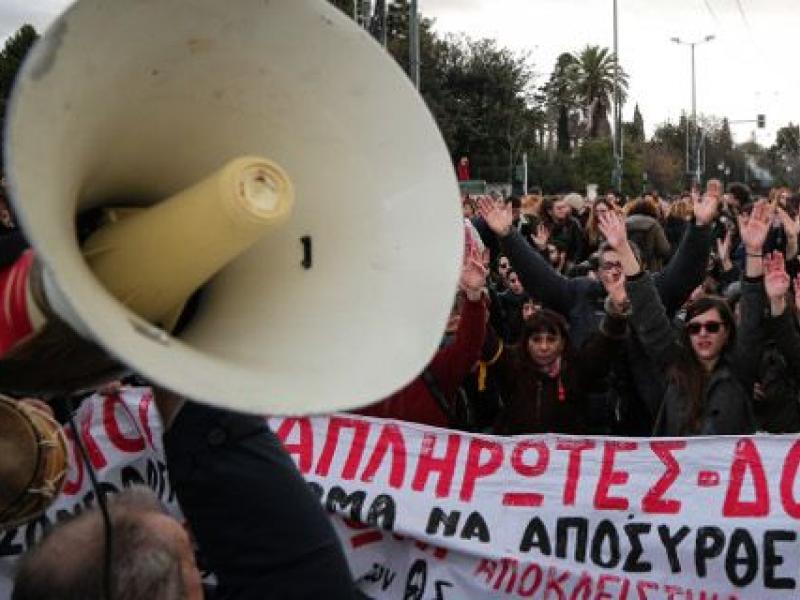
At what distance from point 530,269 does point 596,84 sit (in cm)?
6864

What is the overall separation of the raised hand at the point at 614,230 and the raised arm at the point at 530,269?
2.30 ft

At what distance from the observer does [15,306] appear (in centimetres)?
105

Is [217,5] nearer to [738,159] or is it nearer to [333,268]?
[333,268]

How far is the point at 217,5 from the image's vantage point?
1.23 m

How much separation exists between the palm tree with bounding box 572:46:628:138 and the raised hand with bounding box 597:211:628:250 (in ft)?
222

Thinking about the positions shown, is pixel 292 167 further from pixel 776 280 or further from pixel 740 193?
pixel 740 193

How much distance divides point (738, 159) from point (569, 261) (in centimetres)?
7401

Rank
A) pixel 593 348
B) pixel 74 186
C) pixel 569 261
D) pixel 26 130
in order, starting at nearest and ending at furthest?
pixel 26 130 < pixel 74 186 < pixel 593 348 < pixel 569 261

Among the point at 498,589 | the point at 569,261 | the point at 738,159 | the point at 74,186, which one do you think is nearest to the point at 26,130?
the point at 74,186

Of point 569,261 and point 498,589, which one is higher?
point 569,261

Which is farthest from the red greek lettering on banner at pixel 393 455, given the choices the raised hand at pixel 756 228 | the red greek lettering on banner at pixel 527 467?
the raised hand at pixel 756 228

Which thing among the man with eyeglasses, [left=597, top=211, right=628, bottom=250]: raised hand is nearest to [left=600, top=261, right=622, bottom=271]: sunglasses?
the man with eyeglasses

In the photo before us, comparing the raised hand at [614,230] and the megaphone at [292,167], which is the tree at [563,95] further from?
the megaphone at [292,167]

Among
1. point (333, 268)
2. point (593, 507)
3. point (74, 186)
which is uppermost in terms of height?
point (74, 186)
